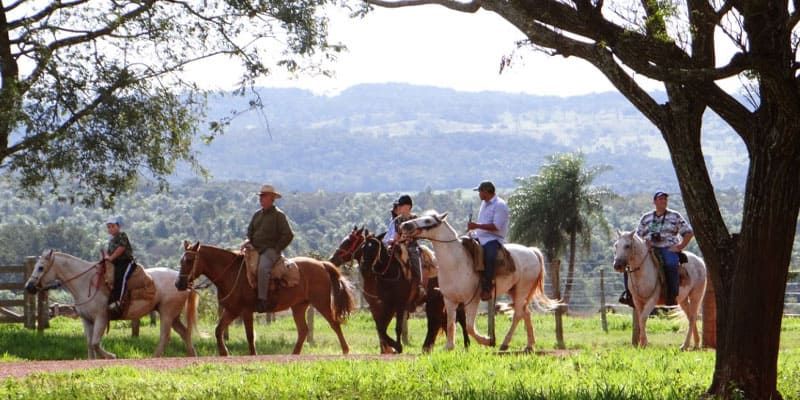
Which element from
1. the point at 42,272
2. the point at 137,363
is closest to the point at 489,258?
the point at 137,363

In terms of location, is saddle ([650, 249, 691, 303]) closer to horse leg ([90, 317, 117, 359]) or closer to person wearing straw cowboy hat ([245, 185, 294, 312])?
person wearing straw cowboy hat ([245, 185, 294, 312])

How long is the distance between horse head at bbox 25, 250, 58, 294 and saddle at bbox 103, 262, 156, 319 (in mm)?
839

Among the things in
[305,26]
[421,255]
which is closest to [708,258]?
[421,255]

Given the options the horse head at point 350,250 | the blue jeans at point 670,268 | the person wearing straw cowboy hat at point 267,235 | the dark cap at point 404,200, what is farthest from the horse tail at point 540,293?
the person wearing straw cowboy hat at point 267,235

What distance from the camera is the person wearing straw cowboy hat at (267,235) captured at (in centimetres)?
1934

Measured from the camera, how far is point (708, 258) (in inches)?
450

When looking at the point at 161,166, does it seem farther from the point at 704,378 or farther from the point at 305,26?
the point at 704,378

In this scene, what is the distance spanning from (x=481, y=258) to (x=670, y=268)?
3.35 meters

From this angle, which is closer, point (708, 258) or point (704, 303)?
point (708, 258)

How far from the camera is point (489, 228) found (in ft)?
60.8

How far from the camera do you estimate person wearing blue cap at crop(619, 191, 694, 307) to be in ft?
65.0

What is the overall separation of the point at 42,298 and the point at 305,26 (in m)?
8.43

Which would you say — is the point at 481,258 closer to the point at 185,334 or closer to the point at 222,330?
the point at 222,330

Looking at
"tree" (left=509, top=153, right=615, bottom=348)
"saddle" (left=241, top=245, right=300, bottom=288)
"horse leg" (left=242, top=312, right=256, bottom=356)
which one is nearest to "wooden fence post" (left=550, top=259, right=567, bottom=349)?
"saddle" (left=241, top=245, right=300, bottom=288)
